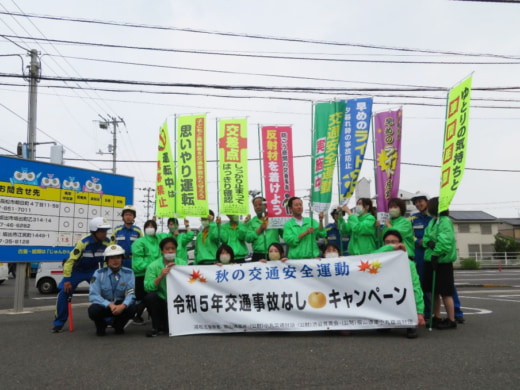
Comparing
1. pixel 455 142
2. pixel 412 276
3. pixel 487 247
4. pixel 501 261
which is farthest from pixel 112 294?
pixel 487 247

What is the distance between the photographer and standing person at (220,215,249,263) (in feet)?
23.2

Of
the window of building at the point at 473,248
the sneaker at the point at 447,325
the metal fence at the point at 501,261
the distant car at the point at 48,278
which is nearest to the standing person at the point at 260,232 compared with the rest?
the sneaker at the point at 447,325

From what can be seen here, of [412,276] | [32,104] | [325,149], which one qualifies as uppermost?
[32,104]

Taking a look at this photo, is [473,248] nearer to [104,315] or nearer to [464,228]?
[464,228]

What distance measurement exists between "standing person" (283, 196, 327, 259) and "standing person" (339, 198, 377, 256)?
1.57 feet

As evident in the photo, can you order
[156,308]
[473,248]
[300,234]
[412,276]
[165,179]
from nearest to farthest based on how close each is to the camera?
[412,276] → [156,308] → [300,234] → [165,179] → [473,248]

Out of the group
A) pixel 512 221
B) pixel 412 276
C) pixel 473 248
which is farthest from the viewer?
pixel 512 221

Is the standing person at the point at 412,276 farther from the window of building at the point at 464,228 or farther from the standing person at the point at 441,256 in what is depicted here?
the window of building at the point at 464,228

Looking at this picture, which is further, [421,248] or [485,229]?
[485,229]

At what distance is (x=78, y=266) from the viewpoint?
20.9ft

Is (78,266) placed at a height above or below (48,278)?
above

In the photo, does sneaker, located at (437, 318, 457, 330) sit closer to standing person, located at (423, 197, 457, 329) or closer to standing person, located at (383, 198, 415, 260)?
standing person, located at (423, 197, 457, 329)

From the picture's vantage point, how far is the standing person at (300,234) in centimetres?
610

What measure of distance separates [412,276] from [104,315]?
167 inches
